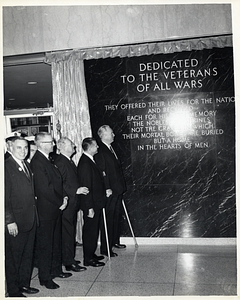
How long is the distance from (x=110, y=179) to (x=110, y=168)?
15 centimetres

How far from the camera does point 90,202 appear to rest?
4301mm

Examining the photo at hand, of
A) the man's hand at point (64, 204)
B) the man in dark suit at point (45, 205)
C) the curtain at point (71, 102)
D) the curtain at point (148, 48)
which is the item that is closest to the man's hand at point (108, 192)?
the man's hand at point (64, 204)

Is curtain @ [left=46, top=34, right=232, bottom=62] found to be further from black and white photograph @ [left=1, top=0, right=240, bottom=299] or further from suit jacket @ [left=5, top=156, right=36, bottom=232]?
suit jacket @ [left=5, top=156, right=36, bottom=232]

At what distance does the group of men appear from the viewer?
3.52 m

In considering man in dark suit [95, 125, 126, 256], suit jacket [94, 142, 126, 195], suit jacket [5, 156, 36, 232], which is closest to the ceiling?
man in dark suit [95, 125, 126, 256]

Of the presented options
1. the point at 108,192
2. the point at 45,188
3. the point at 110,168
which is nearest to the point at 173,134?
the point at 110,168

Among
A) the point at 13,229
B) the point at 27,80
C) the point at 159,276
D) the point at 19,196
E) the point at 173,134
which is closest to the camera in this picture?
the point at 13,229

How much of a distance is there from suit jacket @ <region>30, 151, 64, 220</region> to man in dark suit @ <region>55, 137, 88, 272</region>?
406 millimetres

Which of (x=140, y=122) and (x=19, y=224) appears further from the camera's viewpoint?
(x=140, y=122)

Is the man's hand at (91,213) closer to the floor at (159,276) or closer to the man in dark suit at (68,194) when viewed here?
the man in dark suit at (68,194)

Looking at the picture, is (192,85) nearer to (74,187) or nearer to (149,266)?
(74,187)

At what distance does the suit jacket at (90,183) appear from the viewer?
430cm

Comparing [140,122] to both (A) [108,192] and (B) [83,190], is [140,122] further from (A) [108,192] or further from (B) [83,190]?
(B) [83,190]

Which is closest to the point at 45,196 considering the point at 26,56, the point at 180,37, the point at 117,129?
the point at 117,129
